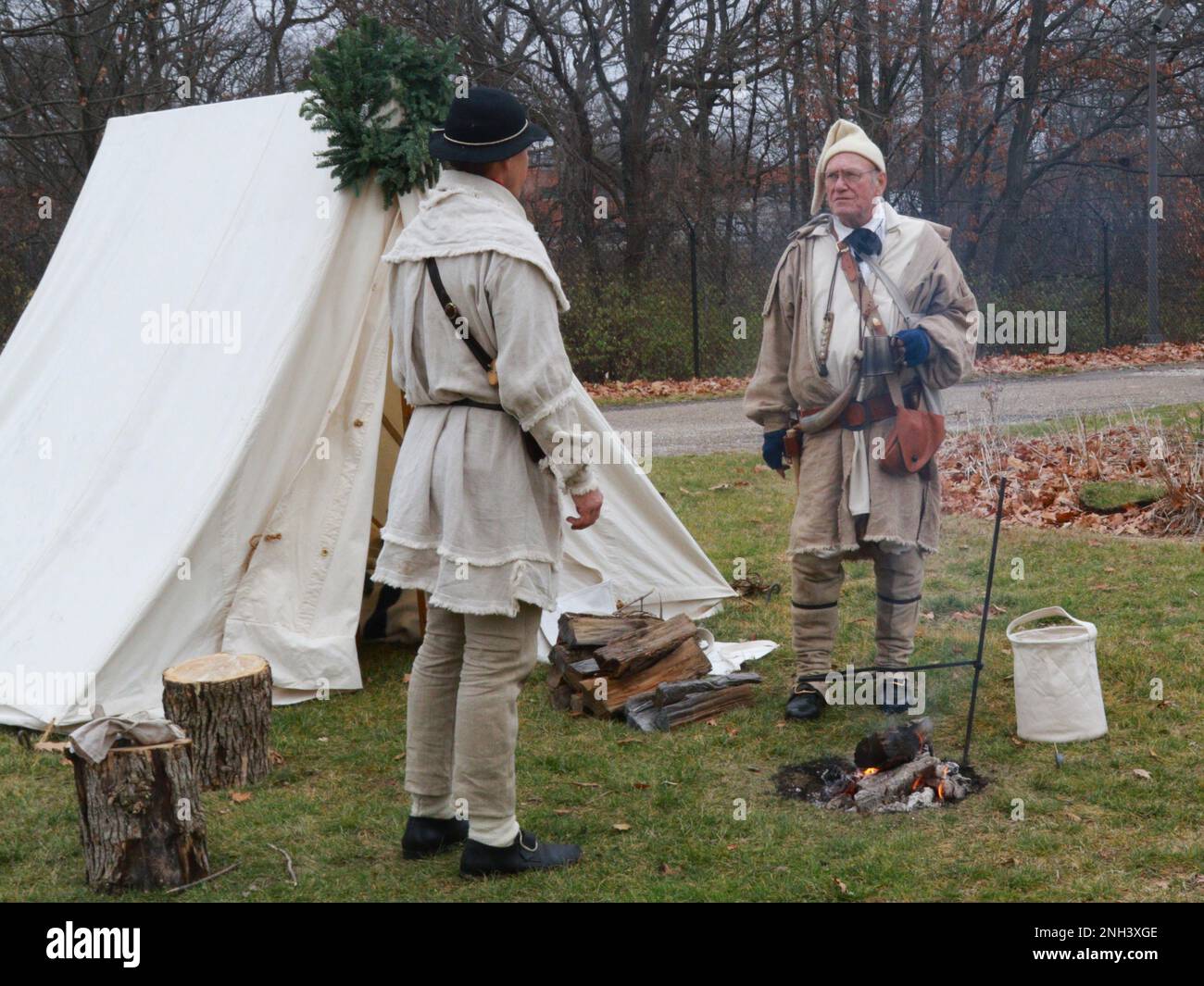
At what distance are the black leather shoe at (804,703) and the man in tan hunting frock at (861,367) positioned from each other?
247 millimetres

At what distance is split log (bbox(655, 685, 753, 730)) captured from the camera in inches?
183

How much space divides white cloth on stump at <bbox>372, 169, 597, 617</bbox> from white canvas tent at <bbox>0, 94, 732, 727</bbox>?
5.87 ft

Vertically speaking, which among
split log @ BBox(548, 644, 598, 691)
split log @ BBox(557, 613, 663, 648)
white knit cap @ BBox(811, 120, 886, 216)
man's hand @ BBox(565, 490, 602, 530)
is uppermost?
white knit cap @ BBox(811, 120, 886, 216)

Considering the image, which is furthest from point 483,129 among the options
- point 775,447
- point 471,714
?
point 775,447

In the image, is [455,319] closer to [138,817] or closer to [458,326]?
[458,326]

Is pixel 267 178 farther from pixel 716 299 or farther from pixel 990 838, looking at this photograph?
pixel 716 299

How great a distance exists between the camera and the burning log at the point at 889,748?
3961 millimetres

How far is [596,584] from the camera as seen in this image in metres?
5.75

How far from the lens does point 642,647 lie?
487 centimetres

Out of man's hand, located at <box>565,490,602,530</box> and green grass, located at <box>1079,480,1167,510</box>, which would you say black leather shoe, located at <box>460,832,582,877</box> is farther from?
green grass, located at <box>1079,480,1167,510</box>

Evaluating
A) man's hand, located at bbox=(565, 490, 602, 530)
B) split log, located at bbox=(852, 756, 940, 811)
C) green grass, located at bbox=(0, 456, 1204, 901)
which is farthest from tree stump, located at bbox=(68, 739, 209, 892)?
split log, located at bbox=(852, 756, 940, 811)

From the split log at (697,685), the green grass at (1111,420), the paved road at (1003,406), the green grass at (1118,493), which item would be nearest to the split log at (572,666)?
the split log at (697,685)

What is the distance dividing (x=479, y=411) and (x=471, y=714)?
773mm

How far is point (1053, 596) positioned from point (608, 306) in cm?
1069
